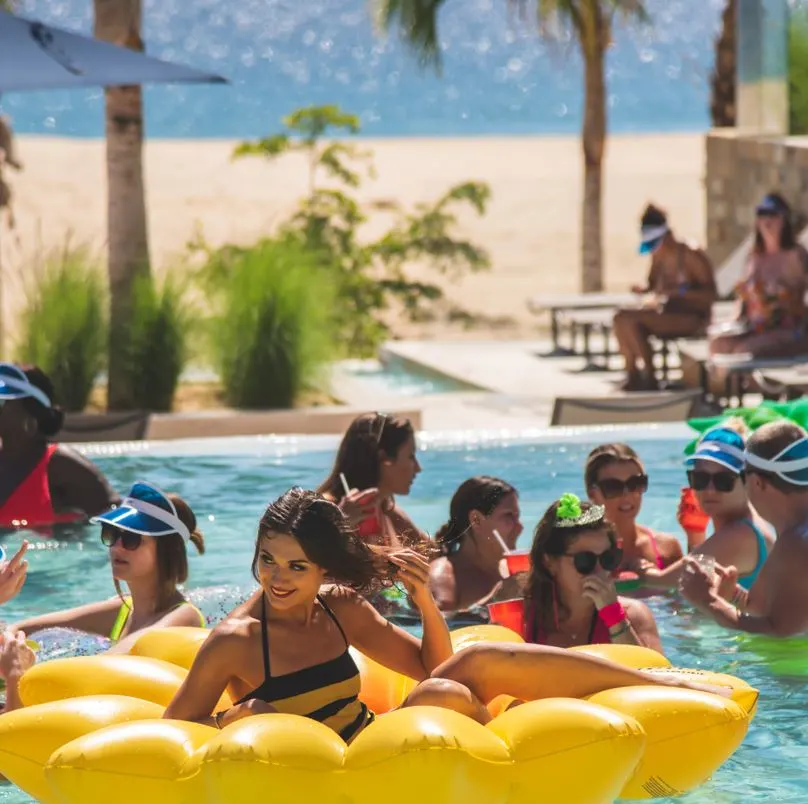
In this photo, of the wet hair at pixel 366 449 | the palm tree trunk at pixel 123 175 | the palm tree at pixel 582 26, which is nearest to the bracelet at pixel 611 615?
Result: the wet hair at pixel 366 449

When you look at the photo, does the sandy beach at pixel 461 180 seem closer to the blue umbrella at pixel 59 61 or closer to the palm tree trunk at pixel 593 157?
the palm tree trunk at pixel 593 157

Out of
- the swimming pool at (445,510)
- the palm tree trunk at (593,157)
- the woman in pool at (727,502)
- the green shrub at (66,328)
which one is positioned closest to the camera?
the swimming pool at (445,510)

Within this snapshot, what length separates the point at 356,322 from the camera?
16.8 metres

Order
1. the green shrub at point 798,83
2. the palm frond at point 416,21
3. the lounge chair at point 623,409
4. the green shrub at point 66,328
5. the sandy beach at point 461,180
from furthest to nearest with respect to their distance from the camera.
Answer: the sandy beach at point 461,180
the green shrub at point 798,83
the palm frond at point 416,21
the green shrub at point 66,328
the lounge chair at point 623,409

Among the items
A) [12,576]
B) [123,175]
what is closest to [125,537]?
[12,576]

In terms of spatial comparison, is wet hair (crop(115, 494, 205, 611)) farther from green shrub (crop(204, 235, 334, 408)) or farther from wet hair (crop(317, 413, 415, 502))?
green shrub (crop(204, 235, 334, 408))

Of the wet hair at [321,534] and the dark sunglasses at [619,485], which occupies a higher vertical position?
the wet hair at [321,534]

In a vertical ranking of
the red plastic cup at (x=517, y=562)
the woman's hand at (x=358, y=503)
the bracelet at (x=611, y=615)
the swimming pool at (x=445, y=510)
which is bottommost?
the swimming pool at (x=445, y=510)

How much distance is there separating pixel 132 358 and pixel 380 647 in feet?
22.7

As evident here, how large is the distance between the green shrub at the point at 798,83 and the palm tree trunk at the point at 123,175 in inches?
496

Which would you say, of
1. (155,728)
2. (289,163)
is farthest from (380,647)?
(289,163)

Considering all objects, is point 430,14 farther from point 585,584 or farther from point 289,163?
point 289,163

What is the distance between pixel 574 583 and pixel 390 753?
1.33 meters

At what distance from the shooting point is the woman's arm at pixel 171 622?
16.0 ft
